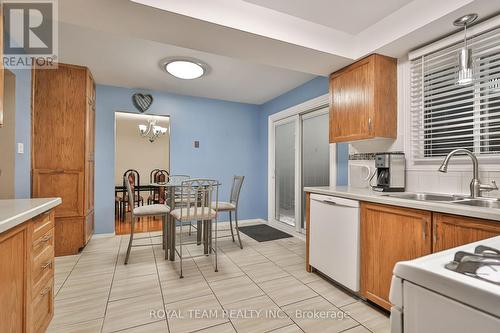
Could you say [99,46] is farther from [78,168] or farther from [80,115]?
[78,168]

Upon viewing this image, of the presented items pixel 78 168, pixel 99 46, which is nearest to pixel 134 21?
pixel 99 46

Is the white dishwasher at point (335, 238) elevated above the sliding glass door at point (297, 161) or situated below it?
below

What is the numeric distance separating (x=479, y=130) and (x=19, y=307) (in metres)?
3.09

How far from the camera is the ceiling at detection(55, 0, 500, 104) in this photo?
1.71 metres

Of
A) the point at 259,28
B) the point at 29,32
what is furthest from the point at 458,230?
the point at 29,32

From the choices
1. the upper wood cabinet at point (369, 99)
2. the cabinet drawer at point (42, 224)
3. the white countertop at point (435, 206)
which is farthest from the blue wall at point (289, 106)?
the cabinet drawer at point (42, 224)

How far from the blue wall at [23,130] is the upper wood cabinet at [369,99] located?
10.5 feet

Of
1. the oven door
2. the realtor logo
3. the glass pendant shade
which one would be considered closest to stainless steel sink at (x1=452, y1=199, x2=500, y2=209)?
the glass pendant shade

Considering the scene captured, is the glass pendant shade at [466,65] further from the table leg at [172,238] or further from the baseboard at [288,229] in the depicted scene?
the table leg at [172,238]

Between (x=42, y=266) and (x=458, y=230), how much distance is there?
2.43 metres

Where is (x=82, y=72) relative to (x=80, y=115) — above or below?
above

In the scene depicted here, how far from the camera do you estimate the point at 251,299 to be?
2.05 meters

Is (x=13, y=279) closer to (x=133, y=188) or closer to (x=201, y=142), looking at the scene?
(x=201, y=142)

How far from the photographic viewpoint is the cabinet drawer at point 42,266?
4.46 ft
